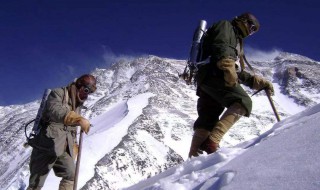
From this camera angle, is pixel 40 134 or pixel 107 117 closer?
pixel 40 134

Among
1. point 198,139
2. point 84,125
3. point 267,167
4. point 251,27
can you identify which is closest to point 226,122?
point 198,139

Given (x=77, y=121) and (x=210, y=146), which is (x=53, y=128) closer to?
(x=77, y=121)

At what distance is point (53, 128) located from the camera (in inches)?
290

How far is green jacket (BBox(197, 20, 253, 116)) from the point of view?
6.12 m

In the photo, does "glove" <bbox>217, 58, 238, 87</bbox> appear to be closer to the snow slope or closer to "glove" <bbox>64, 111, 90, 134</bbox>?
the snow slope

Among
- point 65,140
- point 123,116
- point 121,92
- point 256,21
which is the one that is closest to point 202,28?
point 256,21

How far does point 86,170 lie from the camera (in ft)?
289

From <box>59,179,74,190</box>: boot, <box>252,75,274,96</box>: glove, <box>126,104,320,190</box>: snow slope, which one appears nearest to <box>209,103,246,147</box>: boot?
<box>252,75,274,96</box>: glove

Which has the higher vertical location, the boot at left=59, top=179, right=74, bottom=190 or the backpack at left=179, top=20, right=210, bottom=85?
the backpack at left=179, top=20, right=210, bottom=85

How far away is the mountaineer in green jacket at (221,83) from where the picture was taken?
606cm

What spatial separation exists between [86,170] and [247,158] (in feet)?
286

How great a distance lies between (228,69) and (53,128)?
321cm

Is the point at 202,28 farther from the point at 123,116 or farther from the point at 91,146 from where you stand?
the point at 123,116

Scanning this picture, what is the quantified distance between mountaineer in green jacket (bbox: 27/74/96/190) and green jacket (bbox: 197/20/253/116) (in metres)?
2.22
